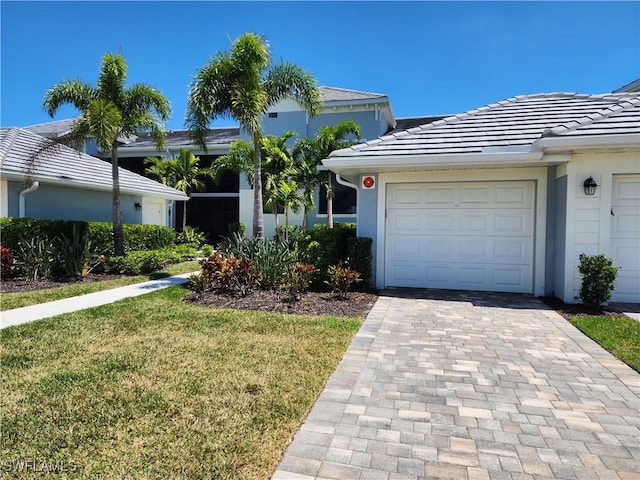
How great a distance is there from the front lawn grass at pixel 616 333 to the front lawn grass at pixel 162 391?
11.3 feet

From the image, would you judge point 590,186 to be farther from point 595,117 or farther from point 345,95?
point 345,95

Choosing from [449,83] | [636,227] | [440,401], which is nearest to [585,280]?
[636,227]

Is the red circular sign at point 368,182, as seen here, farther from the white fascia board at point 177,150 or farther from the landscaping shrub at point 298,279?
the white fascia board at point 177,150

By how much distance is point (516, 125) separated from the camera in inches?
344

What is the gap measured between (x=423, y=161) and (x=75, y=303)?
26.5ft

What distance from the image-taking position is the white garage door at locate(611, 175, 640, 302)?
7.11 meters

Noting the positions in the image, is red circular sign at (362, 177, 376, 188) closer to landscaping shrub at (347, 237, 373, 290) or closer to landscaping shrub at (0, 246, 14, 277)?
landscaping shrub at (347, 237, 373, 290)

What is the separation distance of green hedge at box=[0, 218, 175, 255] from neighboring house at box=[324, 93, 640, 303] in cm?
869

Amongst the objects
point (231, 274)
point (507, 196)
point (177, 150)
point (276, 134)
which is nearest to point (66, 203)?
point (231, 274)

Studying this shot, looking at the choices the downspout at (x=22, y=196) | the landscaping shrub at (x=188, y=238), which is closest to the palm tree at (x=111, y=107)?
the downspout at (x=22, y=196)

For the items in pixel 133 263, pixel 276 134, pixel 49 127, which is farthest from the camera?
pixel 49 127

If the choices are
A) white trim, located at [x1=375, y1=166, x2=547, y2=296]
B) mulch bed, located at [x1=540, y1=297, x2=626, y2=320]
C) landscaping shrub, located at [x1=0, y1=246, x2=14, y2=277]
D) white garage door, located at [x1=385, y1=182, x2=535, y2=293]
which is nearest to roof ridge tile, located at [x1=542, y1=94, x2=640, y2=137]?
white trim, located at [x1=375, y1=166, x2=547, y2=296]

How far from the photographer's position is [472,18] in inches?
366

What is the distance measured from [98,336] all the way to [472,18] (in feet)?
36.2
